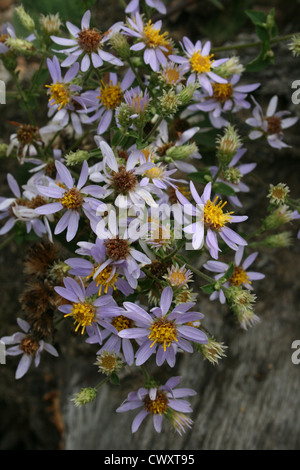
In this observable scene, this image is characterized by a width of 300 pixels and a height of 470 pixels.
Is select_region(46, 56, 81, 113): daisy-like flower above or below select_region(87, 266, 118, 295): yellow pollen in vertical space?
above

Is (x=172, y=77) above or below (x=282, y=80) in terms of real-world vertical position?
below

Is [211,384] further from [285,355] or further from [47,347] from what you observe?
[47,347]

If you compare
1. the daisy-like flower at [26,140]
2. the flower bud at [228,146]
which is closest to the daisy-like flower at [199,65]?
the flower bud at [228,146]

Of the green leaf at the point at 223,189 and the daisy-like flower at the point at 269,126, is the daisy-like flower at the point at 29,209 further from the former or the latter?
the daisy-like flower at the point at 269,126

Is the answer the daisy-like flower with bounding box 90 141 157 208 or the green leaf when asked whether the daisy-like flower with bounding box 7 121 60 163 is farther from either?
the green leaf

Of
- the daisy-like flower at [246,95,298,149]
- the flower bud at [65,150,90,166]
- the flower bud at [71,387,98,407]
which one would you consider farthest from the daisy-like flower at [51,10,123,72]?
the flower bud at [71,387,98,407]

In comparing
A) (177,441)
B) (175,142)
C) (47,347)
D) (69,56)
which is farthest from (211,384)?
(69,56)
